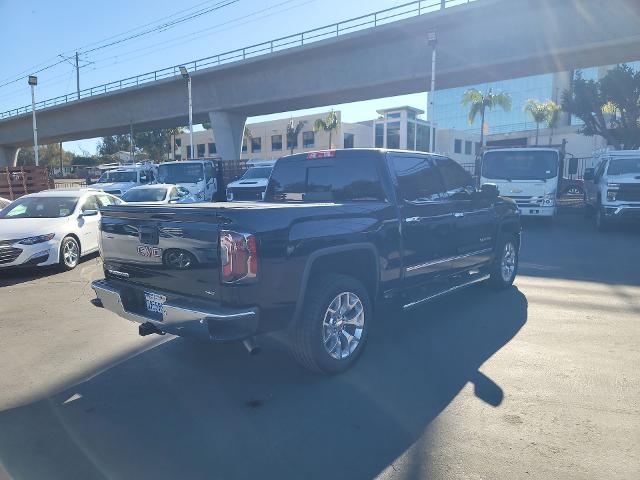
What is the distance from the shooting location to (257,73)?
3017 centimetres

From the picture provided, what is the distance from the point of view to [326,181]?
212 inches

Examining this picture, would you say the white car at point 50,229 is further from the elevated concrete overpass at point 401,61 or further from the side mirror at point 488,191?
the elevated concrete overpass at point 401,61

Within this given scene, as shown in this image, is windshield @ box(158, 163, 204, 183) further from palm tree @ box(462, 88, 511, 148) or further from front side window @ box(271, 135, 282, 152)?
front side window @ box(271, 135, 282, 152)

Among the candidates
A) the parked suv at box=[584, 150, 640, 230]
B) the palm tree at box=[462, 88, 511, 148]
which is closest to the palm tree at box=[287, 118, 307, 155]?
the palm tree at box=[462, 88, 511, 148]

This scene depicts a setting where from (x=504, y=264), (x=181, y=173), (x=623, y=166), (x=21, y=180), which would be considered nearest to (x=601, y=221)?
(x=623, y=166)

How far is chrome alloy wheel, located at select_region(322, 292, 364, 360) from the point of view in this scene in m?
4.20

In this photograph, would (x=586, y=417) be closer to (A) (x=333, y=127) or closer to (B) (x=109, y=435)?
(B) (x=109, y=435)

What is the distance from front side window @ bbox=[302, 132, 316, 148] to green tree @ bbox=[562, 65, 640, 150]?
32897mm

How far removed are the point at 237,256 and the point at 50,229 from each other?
22.2ft

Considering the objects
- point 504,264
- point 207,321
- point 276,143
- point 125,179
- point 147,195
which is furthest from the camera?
point 276,143

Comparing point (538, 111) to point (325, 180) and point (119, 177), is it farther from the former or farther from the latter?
point (325, 180)

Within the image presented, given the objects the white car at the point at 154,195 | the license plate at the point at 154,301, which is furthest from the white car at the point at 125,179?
the license plate at the point at 154,301

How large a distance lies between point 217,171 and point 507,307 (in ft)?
49.5

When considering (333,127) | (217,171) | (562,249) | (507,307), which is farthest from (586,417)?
(333,127)
